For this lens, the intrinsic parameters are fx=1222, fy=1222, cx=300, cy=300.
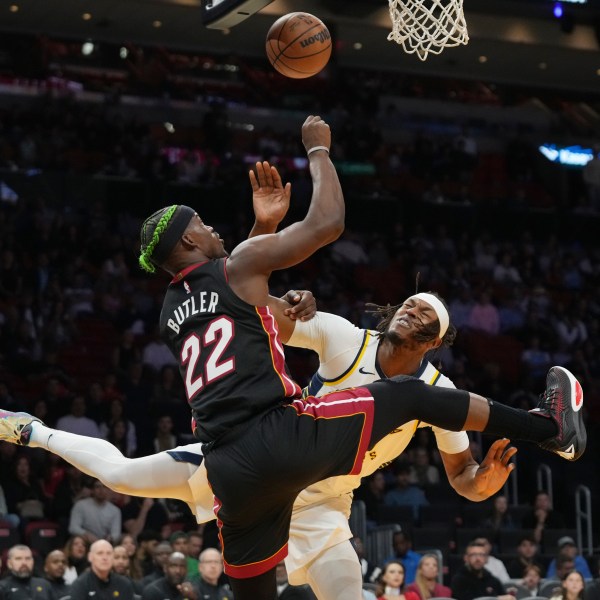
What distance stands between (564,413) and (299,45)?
257 centimetres

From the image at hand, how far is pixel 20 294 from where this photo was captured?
1689cm

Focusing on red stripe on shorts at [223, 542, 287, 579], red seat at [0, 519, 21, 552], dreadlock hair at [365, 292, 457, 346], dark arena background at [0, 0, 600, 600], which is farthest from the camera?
dark arena background at [0, 0, 600, 600]

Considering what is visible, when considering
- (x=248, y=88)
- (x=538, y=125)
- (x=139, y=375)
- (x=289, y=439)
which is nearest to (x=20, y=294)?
(x=139, y=375)

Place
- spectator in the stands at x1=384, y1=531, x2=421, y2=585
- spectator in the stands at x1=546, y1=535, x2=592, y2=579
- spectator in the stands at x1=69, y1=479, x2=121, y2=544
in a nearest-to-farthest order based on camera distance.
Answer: spectator in the stands at x1=69, y1=479, x2=121, y2=544, spectator in the stands at x1=384, y1=531, x2=421, y2=585, spectator in the stands at x1=546, y1=535, x2=592, y2=579

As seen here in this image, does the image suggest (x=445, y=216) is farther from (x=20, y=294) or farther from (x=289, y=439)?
(x=289, y=439)

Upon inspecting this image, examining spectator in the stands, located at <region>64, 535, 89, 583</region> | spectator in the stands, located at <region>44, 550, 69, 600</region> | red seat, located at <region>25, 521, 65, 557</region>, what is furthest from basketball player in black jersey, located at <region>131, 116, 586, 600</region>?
red seat, located at <region>25, 521, 65, 557</region>

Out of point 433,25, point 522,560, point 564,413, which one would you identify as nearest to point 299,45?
point 433,25

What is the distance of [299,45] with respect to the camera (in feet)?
22.9

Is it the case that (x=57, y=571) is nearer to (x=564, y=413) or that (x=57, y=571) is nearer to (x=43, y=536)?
(x=43, y=536)

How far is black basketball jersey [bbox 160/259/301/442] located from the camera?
5605 millimetres

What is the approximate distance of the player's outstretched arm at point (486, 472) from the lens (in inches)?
254

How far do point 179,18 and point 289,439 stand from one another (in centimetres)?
1903

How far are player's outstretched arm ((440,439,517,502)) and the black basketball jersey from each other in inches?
51.2

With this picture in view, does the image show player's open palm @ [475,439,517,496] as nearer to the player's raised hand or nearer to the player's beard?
the player's beard
